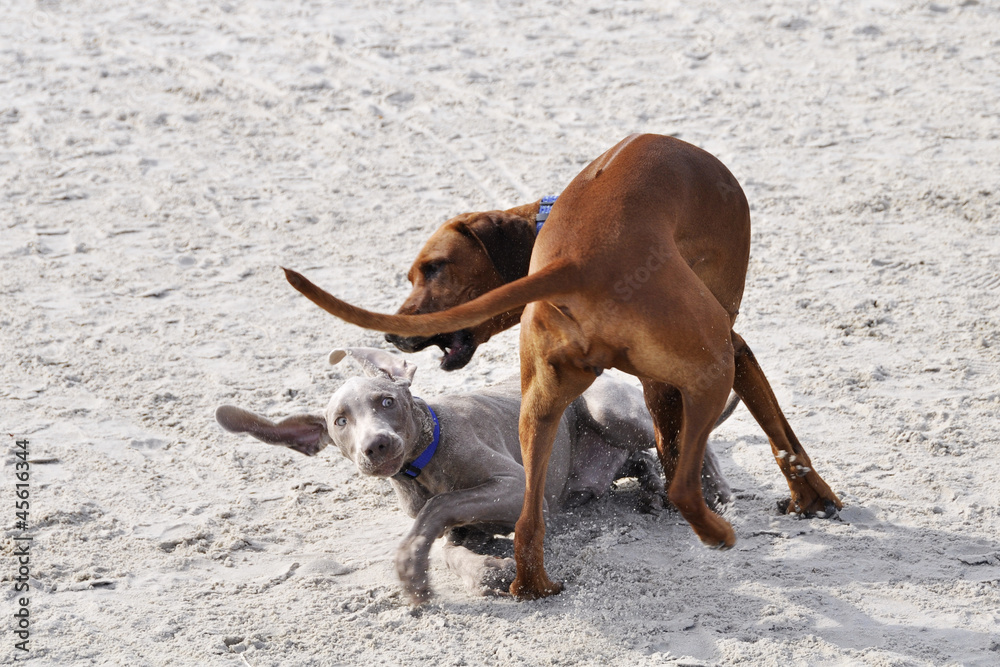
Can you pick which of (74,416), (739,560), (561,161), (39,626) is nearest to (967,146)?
(561,161)

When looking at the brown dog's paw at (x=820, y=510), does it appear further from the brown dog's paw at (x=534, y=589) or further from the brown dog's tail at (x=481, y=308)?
the brown dog's tail at (x=481, y=308)

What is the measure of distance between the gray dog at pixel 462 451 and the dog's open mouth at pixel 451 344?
8cm

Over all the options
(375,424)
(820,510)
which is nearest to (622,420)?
(820,510)

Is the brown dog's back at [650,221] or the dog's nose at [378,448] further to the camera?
the dog's nose at [378,448]

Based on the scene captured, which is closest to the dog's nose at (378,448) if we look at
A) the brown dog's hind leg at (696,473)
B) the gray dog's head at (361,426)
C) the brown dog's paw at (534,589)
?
the gray dog's head at (361,426)

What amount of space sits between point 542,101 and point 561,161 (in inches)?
38.8

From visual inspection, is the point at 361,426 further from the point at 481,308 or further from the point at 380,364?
the point at 481,308

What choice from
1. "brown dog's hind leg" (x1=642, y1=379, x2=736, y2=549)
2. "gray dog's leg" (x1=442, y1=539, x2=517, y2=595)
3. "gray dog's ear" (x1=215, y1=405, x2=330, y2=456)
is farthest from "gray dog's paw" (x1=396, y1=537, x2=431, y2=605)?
"brown dog's hind leg" (x1=642, y1=379, x2=736, y2=549)

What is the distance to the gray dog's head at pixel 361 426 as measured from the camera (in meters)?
3.54

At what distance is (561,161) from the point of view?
6.97m

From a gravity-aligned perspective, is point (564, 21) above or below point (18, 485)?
above

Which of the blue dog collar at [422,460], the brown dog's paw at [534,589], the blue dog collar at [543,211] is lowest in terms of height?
the brown dog's paw at [534,589]

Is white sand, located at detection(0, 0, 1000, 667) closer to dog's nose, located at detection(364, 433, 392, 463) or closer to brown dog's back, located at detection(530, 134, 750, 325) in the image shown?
dog's nose, located at detection(364, 433, 392, 463)

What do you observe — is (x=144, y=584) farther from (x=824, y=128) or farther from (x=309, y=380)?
(x=824, y=128)
